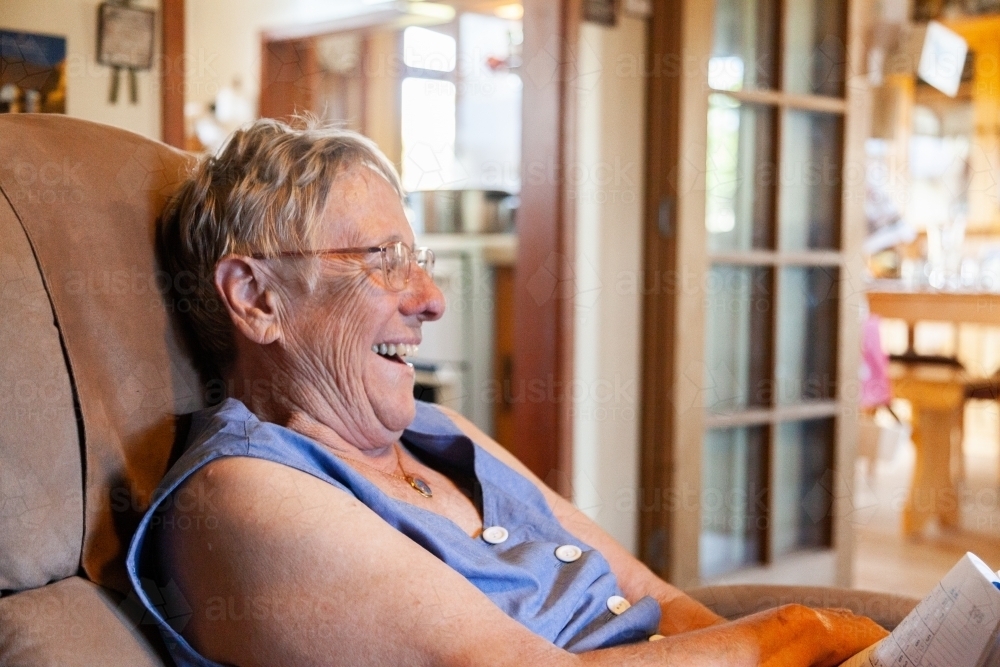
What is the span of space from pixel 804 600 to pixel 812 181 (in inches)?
72.0

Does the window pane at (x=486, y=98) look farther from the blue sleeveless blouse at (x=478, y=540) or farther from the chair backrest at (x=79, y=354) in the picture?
the chair backrest at (x=79, y=354)

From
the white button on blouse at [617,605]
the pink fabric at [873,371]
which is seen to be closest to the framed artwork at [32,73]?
the white button on blouse at [617,605]

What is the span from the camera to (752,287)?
274cm

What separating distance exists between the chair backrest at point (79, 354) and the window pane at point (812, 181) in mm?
2032

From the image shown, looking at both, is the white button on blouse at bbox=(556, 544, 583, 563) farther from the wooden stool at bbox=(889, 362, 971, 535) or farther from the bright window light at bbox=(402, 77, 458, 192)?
the bright window light at bbox=(402, 77, 458, 192)

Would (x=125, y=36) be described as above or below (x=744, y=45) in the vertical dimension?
below

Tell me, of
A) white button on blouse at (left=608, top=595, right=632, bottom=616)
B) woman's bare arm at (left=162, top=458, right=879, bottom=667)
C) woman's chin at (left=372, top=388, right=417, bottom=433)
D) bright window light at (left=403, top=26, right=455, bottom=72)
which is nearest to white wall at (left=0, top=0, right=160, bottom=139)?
woman's chin at (left=372, top=388, right=417, bottom=433)

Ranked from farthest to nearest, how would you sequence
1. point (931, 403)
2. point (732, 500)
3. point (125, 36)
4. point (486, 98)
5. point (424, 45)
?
point (486, 98) → point (424, 45) → point (931, 403) → point (732, 500) → point (125, 36)

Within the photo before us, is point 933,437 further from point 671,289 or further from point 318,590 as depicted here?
point 318,590

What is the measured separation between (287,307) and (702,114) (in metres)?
1.67

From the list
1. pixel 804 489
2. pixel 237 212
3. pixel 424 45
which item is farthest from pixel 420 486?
pixel 424 45

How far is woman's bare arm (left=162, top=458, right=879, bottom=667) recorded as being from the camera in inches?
34.8

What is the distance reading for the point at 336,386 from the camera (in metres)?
1.14

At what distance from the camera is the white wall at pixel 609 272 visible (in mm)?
2521
